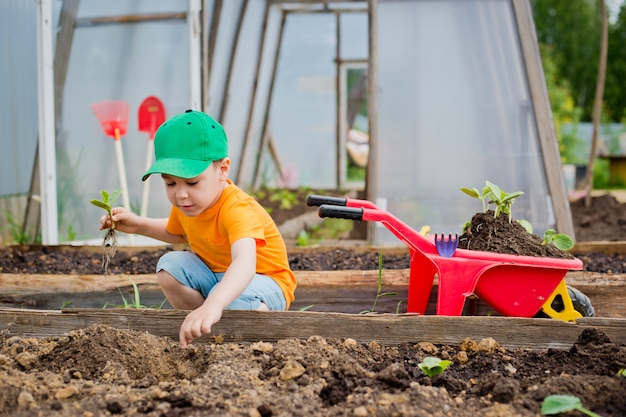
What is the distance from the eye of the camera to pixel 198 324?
1769 millimetres

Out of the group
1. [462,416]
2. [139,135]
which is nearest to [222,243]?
[462,416]

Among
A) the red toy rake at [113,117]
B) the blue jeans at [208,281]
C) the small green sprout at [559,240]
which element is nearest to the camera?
the blue jeans at [208,281]

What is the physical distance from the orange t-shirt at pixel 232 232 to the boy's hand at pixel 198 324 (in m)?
0.41

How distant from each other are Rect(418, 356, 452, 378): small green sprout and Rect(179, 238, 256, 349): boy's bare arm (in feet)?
1.80

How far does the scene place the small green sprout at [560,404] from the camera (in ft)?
4.87

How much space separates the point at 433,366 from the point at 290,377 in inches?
14.5

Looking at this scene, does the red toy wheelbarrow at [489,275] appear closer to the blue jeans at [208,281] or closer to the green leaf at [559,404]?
the blue jeans at [208,281]

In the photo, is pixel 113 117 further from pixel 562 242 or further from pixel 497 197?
pixel 562 242

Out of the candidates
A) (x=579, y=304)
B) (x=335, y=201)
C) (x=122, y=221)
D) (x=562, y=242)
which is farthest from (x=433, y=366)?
(x=122, y=221)

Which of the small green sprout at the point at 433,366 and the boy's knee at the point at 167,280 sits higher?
the boy's knee at the point at 167,280

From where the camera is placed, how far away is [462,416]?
1.54m

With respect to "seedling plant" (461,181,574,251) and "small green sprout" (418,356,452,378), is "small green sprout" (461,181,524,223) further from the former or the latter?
"small green sprout" (418,356,452,378)

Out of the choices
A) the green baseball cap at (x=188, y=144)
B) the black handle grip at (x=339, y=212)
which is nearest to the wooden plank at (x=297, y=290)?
the black handle grip at (x=339, y=212)

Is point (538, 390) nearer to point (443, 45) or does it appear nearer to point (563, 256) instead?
point (563, 256)
